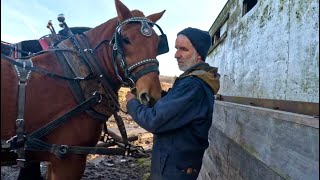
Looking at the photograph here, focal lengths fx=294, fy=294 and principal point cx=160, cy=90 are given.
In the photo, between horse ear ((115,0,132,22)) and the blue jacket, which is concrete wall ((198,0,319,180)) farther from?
horse ear ((115,0,132,22))

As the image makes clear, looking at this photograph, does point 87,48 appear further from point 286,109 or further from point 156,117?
point 286,109

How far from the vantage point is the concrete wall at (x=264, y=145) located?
164 centimetres

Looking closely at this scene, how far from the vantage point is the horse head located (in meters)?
2.24

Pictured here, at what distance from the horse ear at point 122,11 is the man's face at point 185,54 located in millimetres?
481

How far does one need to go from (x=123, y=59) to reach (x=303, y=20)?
137 centimetres

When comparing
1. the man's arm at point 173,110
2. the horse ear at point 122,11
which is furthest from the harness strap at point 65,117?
the horse ear at point 122,11

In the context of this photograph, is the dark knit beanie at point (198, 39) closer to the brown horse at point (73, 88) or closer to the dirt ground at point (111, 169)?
the brown horse at point (73, 88)

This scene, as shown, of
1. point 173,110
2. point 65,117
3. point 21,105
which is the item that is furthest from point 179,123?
point 21,105

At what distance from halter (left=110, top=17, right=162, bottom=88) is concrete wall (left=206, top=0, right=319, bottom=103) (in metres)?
1.03

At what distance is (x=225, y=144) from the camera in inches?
146

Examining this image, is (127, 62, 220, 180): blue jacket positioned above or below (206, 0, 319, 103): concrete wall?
below

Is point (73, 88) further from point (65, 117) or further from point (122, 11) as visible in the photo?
point (122, 11)

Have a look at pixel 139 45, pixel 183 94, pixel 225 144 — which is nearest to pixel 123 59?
pixel 139 45

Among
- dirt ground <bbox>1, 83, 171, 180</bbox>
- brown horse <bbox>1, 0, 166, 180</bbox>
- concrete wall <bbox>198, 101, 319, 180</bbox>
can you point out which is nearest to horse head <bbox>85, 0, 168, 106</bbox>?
brown horse <bbox>1, 0, 166, 180</bbox>
